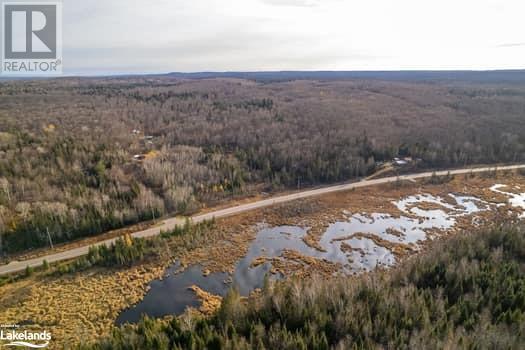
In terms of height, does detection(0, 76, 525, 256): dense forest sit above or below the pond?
above

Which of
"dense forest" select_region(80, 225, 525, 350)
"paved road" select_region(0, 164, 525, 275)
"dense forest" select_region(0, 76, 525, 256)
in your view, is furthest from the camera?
"dense forest" select_region(0, 76, 525, 256)

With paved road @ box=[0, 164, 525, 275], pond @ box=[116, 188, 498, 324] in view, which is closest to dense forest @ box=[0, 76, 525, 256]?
paved road @ box=[0, 164, 525, 275]

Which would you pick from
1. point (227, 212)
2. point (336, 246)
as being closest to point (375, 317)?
point (336, 246)

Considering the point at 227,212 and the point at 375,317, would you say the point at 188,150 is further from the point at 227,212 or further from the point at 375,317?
the point at 375,317

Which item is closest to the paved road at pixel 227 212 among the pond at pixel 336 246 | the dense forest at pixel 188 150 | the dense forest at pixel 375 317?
the dense forest at pixel 188 150

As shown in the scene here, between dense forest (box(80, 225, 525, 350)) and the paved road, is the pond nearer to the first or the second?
dense forest (box(80, 225, 525, 350))

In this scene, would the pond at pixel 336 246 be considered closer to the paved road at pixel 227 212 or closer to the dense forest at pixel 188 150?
the paved road at pixel 227 212
